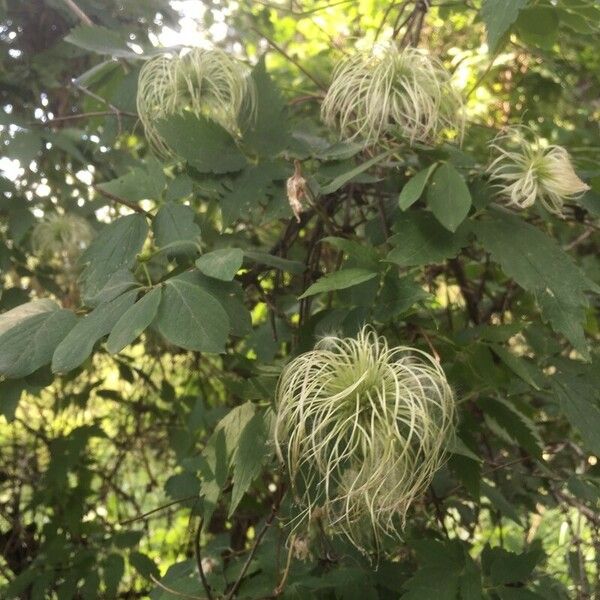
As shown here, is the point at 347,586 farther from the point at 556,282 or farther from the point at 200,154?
the point at 200,154

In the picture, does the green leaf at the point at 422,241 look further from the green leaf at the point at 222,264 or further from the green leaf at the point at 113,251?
the green leaf at the point at 113,251

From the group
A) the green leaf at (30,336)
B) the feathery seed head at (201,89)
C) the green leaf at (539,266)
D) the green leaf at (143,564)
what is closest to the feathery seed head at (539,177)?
the green leaf at (539,266)

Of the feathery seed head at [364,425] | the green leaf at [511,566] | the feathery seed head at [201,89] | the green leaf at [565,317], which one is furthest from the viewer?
the feathery seed head at [201,89]

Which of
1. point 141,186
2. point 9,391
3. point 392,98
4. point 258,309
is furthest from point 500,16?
point 258,309

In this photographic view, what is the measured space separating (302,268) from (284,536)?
39cm

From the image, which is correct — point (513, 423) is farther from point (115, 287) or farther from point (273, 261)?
point (115, 287)

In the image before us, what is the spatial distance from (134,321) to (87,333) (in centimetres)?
6

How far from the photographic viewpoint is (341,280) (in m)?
0.77

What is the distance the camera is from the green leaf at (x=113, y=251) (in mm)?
901

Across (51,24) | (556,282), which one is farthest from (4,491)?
(556,282)

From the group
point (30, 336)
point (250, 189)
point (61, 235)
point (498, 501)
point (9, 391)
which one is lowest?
point (61, 235)

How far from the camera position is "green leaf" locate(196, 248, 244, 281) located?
29.6 inches

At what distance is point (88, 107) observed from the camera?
54.2 inches

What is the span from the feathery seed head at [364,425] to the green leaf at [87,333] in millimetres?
191
